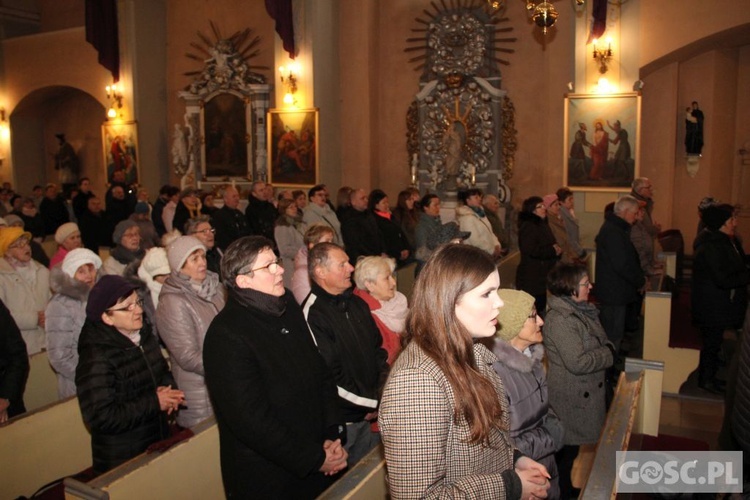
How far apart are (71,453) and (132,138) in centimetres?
1248

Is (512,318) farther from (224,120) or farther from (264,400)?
(224,120)

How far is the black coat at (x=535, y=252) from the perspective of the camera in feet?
22.0

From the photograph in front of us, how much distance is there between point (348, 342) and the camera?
3.38 meters

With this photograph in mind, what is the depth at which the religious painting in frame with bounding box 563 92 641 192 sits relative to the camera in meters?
10.1

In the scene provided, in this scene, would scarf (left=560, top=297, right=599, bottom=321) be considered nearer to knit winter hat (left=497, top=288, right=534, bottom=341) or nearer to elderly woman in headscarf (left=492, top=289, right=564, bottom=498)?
elderly woman in headscarf (left=492, top=289, right=564, bottom=498)

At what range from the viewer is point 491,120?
12242 millimetres

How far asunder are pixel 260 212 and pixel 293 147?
175 inches

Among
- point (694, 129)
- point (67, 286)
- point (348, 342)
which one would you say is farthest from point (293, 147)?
point (348, 342)

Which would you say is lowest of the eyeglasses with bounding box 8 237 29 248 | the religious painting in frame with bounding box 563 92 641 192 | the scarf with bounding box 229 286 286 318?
the scarf with bounding box 229 286 286 318

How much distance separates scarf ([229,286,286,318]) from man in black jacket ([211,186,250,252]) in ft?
15.9

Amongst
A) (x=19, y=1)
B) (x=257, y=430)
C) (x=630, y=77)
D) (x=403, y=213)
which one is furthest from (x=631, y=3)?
(x=19, y=1)

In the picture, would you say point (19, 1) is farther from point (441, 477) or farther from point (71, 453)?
point (441, 477)

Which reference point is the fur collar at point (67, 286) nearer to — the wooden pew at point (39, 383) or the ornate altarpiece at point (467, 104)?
the wooden pew at point (39, 383)

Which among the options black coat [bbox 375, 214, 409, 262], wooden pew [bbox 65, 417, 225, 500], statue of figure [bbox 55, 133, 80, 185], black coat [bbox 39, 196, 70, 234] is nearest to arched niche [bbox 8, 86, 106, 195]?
statue of figure [bbox 55, 133, 80, 185]
